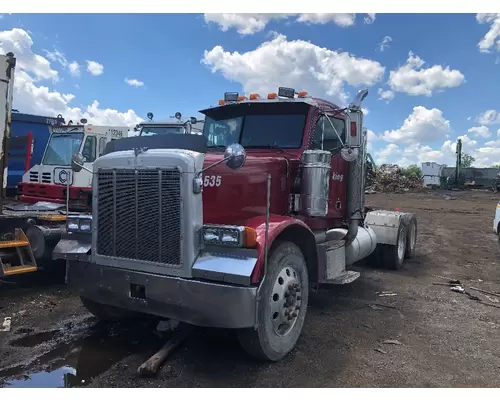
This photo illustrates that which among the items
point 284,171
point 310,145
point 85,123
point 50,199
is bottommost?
point 50,199

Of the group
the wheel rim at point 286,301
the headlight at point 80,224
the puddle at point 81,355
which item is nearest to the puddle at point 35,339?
the puddle at point 81,355

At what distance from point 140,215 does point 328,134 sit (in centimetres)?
278

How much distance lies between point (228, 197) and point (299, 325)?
1457 mm

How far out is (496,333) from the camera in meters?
5.15

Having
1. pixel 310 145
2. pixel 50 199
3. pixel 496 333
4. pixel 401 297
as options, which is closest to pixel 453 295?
pixel 401 297

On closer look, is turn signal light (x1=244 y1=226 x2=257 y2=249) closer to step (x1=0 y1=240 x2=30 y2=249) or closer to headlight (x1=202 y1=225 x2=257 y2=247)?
headlight (x1=202 y1=225 x2=257 y2=247)

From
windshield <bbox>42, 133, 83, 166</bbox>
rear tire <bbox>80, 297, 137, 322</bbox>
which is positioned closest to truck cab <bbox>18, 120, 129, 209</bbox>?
windshield <bbox>42, 133, 83, 166</bbox>

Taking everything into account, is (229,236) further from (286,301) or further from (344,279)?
(344,279)

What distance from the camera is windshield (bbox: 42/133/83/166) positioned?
9852 mm

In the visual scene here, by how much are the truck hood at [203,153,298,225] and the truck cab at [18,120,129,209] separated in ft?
18.2

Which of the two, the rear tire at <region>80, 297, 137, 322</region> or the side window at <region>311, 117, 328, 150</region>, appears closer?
the rear tire at <region>80, 297, 137, 322</region>

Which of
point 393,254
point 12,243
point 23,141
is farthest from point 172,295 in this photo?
point 23,141

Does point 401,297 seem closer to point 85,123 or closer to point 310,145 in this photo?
point 310,145

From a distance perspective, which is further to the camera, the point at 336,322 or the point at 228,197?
the point at 336,322
